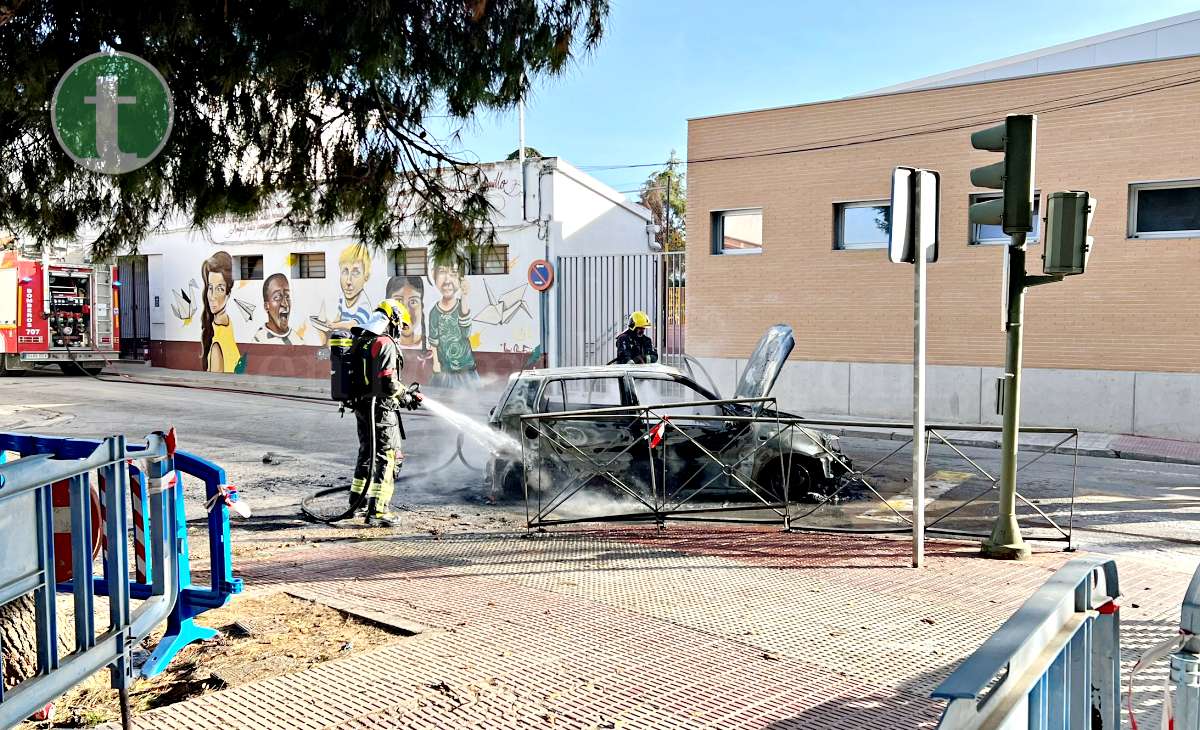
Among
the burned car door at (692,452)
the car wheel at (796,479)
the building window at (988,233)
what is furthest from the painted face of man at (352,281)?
the car wheel at (796,479)

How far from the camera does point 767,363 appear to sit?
927 centimetres

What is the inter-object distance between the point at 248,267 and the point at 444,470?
58.7 ft

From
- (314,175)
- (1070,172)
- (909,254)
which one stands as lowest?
(909,254)

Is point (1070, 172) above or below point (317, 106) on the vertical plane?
above

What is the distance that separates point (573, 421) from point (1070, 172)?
428 inches

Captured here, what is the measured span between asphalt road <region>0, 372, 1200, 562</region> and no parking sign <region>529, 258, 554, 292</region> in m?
3.86

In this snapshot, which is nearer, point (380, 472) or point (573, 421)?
point (380, 472)

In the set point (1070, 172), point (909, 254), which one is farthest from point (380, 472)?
point (1070, 172)

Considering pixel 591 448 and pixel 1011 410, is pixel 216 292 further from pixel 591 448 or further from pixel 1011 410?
pixel 1011 410

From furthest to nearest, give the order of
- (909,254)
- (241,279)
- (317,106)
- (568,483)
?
(241,279)
(568,483)
(909,254)
(317,106)

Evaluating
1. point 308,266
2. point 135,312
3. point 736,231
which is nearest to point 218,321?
point 308,266

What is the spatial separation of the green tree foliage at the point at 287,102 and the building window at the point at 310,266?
18.7 m

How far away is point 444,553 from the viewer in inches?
277

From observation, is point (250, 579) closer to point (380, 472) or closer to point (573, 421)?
point (380, 472)
